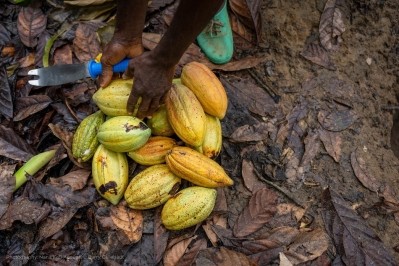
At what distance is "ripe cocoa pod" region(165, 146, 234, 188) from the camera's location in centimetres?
204

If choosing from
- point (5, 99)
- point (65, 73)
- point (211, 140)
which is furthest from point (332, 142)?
point (5, 99)

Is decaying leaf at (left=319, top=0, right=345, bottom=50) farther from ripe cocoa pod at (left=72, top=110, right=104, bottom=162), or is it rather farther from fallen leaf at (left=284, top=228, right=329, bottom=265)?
ripe cocoa pod at (left=72, top=110, right=104, bottom=162)

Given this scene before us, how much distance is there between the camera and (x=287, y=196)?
2.27 meters

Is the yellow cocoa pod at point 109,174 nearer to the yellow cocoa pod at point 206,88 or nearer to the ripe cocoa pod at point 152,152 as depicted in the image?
the ripe cocoa pod at point 152,152

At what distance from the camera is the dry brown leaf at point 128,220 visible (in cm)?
213

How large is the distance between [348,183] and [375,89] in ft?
2.02

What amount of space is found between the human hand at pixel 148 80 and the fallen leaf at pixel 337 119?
95 centimetres

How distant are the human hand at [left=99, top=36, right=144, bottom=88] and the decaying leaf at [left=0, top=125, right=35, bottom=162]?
59 cm

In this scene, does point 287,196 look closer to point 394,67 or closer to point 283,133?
point 283,133

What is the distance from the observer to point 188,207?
2035 mm

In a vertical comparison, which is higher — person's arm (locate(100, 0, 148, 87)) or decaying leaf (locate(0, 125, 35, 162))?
person's arm (locate(100, 0, 148, 87))

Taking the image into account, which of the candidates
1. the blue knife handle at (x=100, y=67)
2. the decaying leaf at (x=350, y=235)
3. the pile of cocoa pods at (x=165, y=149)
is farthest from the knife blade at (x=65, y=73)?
Result: the decaying leaf at (x=350, y=235)

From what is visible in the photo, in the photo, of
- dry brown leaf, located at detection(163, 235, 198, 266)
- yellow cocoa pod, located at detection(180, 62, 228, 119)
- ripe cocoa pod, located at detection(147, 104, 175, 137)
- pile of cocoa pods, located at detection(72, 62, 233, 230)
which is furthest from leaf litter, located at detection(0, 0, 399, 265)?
ripe cocoa pod, located at detection(147, 104, 175, 137)

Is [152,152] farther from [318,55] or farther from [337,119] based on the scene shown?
[318,55]
